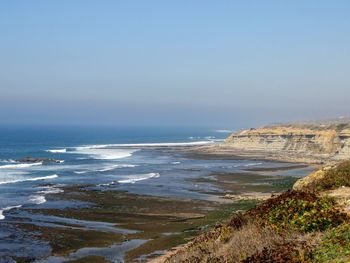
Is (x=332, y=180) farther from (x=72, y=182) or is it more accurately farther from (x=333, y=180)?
(x=72, y=182)

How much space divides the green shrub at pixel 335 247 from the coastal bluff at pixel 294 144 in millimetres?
70350

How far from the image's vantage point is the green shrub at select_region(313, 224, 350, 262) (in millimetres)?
9070

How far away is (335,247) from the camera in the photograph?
383 inches

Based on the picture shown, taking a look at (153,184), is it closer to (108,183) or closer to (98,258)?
(108,183)

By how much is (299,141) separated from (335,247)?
311 feet

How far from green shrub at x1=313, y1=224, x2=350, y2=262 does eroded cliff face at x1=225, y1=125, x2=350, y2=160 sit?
7367 centimetres

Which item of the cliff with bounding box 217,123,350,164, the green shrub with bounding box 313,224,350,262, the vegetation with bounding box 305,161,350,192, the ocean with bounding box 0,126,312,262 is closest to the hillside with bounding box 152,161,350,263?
the green shrub with bounding box 313,224,350,262

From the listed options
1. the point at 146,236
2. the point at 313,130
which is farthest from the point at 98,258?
the point at 313,130

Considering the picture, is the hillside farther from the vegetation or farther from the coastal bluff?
the coastal bluff

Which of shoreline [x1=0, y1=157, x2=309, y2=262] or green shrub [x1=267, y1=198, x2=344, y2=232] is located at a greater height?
green shrub [x1=267, y1=198, x2=344, y2=232]

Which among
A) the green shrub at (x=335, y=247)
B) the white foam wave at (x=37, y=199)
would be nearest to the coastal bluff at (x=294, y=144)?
the white foam wave at (x=37, y=199)

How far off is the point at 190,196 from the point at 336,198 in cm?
2696

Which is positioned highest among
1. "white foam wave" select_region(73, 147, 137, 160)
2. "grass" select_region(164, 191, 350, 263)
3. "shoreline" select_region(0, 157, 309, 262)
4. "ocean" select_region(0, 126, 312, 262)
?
"grass" select_region(164, 191, 350, 263)

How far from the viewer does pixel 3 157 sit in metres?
86.1
